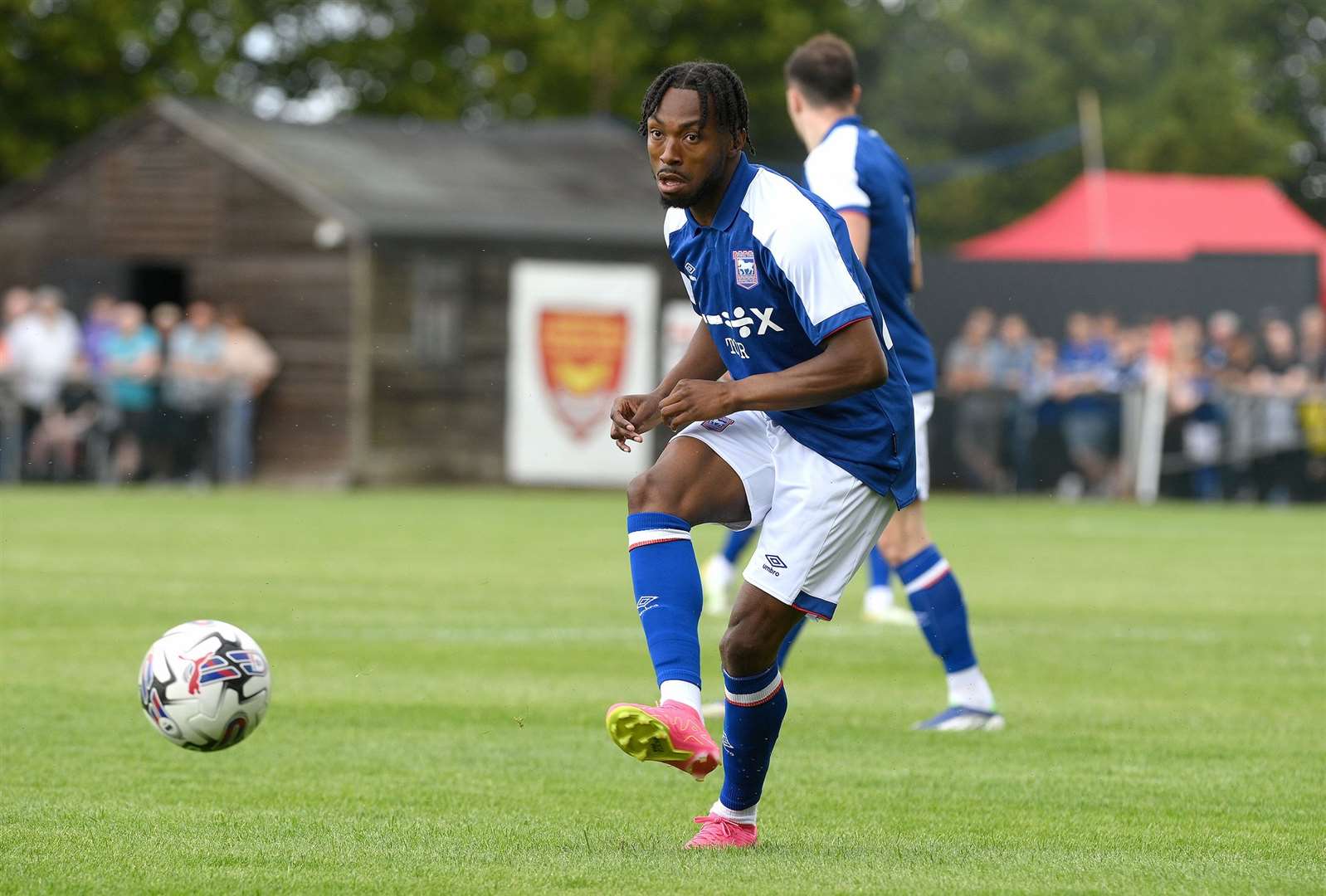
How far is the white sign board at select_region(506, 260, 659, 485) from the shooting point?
101 ft

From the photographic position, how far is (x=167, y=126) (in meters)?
32.3

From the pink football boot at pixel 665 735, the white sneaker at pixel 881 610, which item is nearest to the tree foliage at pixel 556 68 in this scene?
the white sneaker at pixel 881 610

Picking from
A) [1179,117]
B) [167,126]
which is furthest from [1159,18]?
[167,126]

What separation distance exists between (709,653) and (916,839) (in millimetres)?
4819

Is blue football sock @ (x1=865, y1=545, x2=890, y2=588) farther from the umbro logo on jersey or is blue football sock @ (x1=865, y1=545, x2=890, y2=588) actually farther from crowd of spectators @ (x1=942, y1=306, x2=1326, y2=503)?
crowd of spectators @ (x1=942, y1=306, x2=1326, y2=503)

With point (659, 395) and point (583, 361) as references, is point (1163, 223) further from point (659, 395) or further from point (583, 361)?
point (659, 395)

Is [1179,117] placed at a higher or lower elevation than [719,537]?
higher

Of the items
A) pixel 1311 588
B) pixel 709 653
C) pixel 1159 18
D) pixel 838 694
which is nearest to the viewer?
pixel 838 694

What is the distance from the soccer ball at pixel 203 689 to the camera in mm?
6621

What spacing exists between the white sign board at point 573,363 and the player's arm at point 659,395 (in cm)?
2404

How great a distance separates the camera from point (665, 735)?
5.30 meters

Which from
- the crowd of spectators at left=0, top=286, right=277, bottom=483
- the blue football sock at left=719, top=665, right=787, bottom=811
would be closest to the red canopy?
the crowd of spectators at left=0, top=286, right=277, bottom=483

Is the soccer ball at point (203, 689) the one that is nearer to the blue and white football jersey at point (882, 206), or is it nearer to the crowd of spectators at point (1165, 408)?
the blue and white football jersey at point (882, 206)

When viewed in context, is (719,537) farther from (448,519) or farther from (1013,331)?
(1013,331)
